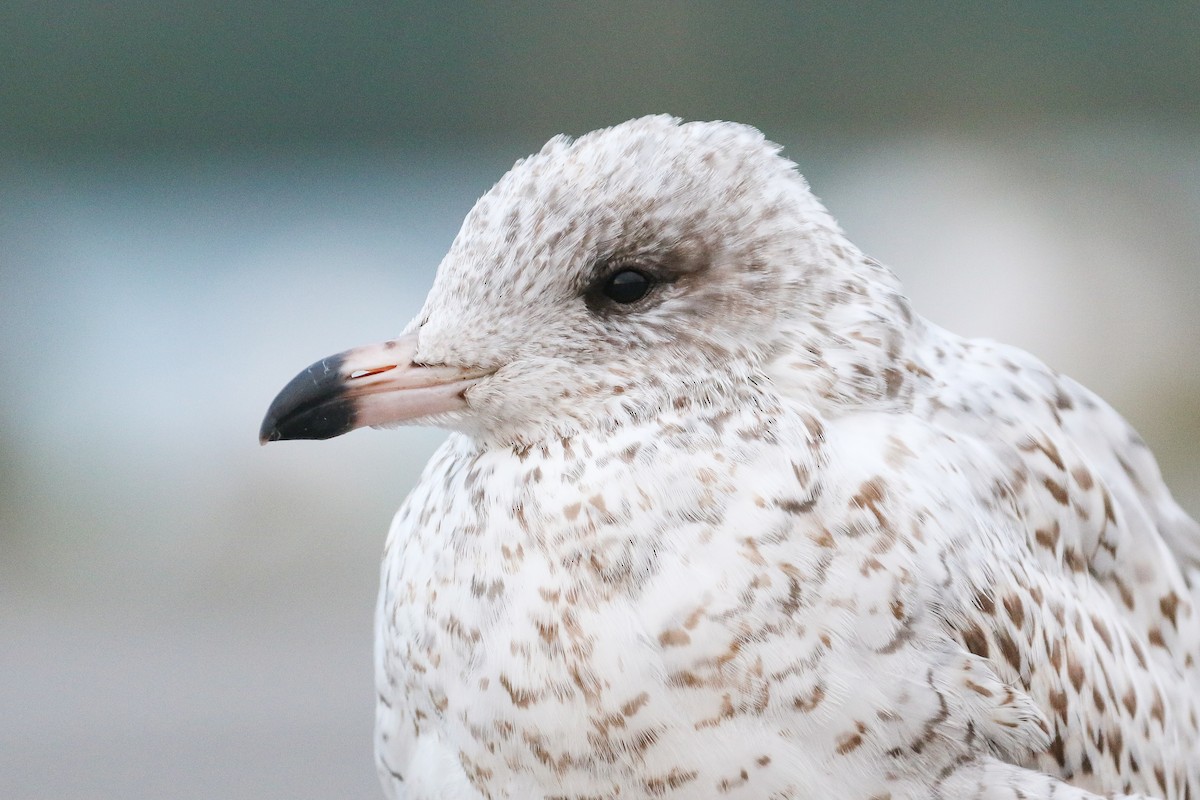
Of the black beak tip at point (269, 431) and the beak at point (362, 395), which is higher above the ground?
the beak at point (362, 395)

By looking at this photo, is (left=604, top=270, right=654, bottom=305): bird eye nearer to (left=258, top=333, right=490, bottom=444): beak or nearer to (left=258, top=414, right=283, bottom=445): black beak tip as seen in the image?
(left=258, top=333, right=490, bottom=444): beak

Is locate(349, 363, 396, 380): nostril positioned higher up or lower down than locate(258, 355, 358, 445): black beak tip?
higher up

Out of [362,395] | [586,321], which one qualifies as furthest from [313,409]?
[586,321]

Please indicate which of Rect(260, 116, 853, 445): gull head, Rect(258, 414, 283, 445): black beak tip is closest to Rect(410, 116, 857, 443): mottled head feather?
Rect(260, 116, 853, 445): gull head

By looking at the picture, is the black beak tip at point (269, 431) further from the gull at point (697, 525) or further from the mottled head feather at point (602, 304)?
the mottled head feather at point (602, 304)

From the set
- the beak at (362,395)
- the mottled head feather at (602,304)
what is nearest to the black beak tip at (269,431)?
the beak at (362,395)

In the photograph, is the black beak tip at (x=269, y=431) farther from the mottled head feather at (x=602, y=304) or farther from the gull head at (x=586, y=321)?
the mottled head feather at (x=602, y=304)

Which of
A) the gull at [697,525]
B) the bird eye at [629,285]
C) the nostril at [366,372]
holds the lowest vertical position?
the gull at [697,525]

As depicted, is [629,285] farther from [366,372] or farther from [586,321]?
[366,372]
